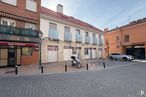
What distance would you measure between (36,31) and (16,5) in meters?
3.75

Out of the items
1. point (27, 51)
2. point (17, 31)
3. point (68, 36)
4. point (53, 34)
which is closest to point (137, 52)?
point (68, 36)

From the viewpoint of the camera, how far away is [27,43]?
18.0 meters

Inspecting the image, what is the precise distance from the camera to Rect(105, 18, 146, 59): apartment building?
32.4m

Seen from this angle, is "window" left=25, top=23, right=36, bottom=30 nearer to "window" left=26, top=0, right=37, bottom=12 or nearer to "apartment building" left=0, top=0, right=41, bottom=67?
"apartment building" left=0, top=0, right=41, bottom=67

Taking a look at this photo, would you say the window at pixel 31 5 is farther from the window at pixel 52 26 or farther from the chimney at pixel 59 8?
the chimney at pixel 59 8

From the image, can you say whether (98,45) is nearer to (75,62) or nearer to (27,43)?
(75,62)

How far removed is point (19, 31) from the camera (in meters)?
17.3

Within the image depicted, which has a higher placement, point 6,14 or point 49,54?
point 6,14

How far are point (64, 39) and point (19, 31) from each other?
8.68 metres

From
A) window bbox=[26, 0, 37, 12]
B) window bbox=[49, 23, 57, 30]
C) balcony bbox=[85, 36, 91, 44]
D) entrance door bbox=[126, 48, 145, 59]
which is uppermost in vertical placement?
window bbox=[26, 0, 37, 12]

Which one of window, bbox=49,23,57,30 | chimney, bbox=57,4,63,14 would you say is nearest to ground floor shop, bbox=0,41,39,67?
window, bbox=49,23,57,30

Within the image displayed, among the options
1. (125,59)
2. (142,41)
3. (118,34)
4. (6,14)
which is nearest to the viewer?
(6,14)

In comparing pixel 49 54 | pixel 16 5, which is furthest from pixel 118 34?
pixel 16 5

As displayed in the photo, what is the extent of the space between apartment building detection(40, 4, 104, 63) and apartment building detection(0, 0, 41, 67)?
174 centimetres
